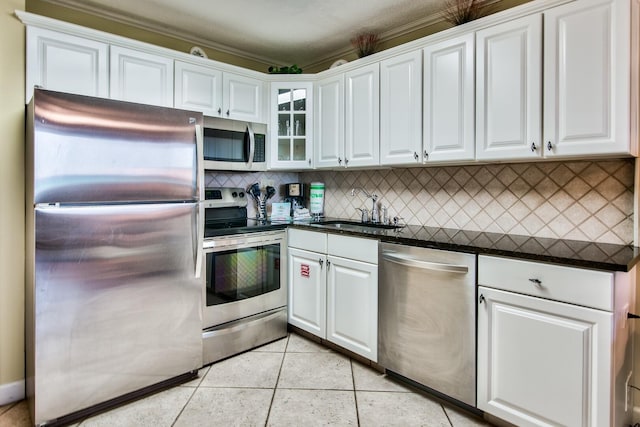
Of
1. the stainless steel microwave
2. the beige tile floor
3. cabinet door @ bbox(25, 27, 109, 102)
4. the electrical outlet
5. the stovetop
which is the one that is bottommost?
the beige tile floor

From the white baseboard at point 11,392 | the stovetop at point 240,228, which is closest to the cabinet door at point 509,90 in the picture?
the stovetop at point 240,228

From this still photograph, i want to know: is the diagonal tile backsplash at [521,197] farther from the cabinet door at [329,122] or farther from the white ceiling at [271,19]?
the white ceiling at [271,19]

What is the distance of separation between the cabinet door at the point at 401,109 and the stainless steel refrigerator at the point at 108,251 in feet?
4.35

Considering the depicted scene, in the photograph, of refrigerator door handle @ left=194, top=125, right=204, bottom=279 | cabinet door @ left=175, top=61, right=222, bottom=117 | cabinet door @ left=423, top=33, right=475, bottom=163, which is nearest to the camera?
cabinet door @ left=423, top=33, right=475, bottom=163

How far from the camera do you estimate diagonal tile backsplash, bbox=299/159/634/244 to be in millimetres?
1941

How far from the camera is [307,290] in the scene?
2.91 meters

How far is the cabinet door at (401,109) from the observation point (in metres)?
2.45

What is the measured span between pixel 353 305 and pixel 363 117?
144cm

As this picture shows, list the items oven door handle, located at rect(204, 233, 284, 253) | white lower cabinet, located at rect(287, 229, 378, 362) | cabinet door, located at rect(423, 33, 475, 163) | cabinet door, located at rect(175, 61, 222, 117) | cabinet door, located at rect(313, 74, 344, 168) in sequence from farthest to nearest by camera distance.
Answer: cabinet door, located at rect(313, 74, 344, 168), cabinet door, located at rect(175, 61, 222, 117), oven door handle, located at rect(204, 233, 284, 253), white lower cabinet, located at rect(287, 229, 378, 362), cabinet door, located at rect(423, 33, 475, 163)

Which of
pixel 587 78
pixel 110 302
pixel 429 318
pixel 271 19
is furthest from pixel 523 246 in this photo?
pixel 271 19

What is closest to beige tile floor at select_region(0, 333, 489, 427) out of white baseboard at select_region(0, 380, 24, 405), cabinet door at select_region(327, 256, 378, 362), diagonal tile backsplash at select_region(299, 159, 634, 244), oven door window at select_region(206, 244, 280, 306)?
white baseboard at select_region(0, 380, 24, 405)

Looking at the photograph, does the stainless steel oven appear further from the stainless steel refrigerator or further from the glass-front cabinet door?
the glass-front cabinet door

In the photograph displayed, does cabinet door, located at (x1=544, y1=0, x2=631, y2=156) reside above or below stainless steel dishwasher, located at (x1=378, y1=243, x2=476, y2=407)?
above

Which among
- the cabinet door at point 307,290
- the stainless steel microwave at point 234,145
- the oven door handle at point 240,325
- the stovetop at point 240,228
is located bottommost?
the oven door handle at point 240,325
